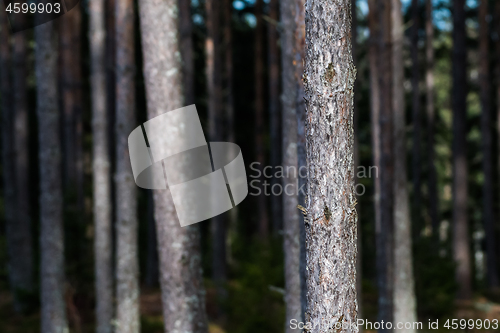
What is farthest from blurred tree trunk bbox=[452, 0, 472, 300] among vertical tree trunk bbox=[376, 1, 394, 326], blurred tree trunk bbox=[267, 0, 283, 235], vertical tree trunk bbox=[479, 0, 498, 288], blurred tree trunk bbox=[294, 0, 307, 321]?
blurred tree trunk bbox=[294, 0, 307, 321]

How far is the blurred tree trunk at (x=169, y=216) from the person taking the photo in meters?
5.06

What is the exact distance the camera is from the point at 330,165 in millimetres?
2861

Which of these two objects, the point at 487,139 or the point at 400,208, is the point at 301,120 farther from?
the point at 487,139

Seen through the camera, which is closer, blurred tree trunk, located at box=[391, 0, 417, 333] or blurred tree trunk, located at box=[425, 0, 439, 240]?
blurred tree trunk, located at box=[391, 0, 417, 333]

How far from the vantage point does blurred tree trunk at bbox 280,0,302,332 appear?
5.85m

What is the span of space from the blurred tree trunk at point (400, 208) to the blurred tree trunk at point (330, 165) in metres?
6.20

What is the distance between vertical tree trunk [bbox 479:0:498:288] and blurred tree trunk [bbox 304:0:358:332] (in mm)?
12810

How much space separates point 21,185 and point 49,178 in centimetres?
610

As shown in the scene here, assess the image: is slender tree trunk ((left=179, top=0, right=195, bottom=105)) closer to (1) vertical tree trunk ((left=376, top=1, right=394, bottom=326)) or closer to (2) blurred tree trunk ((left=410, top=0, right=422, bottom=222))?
(1) vertical tree trunk ((left=376, top=1, right=394, bottom=326))

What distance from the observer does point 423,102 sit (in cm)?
1945

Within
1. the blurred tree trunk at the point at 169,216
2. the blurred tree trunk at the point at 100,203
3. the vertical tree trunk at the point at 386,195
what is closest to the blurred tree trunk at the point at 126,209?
the blurred tree trunk at the point at 100,203

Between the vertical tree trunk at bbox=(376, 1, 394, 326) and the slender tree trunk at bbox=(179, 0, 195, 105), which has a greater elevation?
the slender tree trunk at bbox=(179, 0, 195, 105)

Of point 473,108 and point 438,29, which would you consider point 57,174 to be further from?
point 473,108

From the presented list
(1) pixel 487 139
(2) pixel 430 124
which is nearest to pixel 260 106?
(2) pixel 430 124
